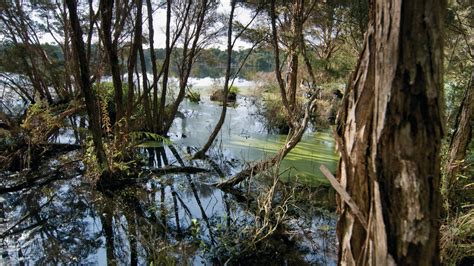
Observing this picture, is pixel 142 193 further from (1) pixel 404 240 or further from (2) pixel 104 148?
(1) pixel 404 240

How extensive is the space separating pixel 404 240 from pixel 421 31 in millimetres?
550

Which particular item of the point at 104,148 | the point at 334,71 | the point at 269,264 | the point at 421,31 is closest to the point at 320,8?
the point at 334,71

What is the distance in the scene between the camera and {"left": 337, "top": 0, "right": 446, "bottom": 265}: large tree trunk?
872mm

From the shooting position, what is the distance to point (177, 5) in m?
9.28

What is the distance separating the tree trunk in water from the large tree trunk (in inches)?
93.2

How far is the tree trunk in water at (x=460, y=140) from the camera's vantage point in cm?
290

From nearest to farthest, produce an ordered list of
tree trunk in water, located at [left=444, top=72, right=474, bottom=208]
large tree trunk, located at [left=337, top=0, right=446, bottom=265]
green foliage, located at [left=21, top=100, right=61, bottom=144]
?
large tree trunk, located at [left=337, top=0, right=446, bottom=265] < tree trunk in water, located at [left=444, top=72, right=474, bottom=208] < green foliage, located at [left=21, top=100, right=61, bottom=144]

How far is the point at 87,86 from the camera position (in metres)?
3.66

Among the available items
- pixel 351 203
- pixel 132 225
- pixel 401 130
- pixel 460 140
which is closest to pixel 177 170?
pixel 132 225

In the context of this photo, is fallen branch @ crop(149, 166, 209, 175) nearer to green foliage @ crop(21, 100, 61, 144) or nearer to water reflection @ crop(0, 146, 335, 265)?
water reflection @ crop(0, 146, 335, 265)

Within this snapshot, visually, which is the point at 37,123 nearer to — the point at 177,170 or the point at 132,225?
the point at 177,170

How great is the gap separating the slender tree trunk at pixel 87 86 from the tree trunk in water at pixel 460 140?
3.50 metres

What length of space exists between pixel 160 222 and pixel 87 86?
5.33ft

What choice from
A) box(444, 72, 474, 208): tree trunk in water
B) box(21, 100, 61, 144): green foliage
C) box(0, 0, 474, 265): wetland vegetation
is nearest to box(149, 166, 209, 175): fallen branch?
box(0, 0, 474, 265): wetland vegetation
